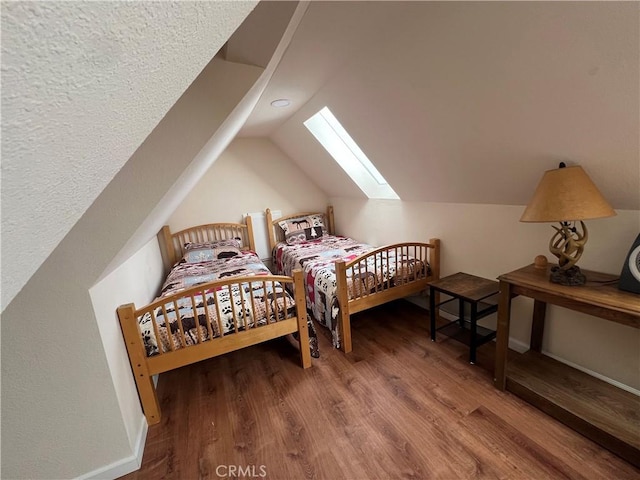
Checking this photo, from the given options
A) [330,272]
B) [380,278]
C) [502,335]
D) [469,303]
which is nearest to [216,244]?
[330,272]

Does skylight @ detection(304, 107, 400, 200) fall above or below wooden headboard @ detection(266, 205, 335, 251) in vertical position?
above

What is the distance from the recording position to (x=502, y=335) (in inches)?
68.3

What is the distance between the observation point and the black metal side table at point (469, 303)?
201 centimetres

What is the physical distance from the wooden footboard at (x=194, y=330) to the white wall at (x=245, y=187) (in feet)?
6.15

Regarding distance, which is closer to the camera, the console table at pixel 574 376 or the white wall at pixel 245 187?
the console table at pixel 574 376

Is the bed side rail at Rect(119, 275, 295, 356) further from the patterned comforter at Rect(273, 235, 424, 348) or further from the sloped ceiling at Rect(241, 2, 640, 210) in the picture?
the sloped ceiling at Rect(241, 2, 640, 210)

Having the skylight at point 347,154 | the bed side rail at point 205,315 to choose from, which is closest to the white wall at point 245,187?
the skylight at point 347,154

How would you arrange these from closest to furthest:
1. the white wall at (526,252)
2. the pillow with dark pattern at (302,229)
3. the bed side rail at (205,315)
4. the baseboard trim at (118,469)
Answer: the baseboard trim at (118,469) < the white wall at (526,252) < the bed side rail at (205,315) < the pillow with dark pattern at (302,229)

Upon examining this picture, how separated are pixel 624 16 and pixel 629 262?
41.7 inches

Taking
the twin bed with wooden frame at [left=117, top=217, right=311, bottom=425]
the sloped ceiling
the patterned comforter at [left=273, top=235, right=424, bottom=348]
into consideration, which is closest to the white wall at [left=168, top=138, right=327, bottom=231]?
the patterned comforter at [left=273, top=235, right=424, bottom=348]

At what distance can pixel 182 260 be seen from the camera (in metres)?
3.35

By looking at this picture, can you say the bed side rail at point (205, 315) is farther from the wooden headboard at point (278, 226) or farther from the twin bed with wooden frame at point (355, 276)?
the wooden headboard at point (278, 226)

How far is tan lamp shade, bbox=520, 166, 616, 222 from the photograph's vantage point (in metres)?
1.34

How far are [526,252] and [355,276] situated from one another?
124 cm
